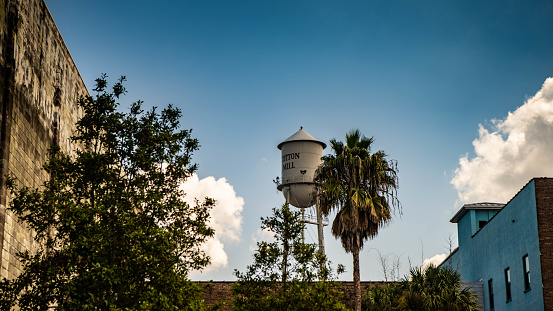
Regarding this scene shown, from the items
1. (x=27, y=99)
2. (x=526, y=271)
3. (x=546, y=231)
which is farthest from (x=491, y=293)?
(x=27, y=99)

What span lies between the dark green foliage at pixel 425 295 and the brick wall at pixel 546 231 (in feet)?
9.87

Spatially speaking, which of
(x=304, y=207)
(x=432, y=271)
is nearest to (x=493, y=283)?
(x=432, y=271)

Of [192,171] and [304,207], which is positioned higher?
[304,207]

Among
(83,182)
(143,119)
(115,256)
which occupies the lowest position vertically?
(115,256)

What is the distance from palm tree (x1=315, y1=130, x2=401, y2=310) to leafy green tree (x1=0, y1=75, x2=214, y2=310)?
15.3m

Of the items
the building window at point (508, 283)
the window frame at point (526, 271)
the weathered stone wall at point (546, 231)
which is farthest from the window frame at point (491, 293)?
the weathered stone wall at point (546, 231)

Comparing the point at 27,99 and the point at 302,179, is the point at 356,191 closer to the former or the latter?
the point at 302,179

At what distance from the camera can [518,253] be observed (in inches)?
1231

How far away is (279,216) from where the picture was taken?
22.6 metres

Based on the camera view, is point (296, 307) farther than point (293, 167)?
No

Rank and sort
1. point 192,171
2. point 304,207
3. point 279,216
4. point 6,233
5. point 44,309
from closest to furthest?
1. point 44,309
2. point 192,171
3. point 6,233
4. point 279,216
5. point 304,207

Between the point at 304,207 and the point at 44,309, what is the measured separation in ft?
85.4

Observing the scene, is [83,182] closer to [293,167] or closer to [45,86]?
[45,86]

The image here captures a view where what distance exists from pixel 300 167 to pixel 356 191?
9449mm
